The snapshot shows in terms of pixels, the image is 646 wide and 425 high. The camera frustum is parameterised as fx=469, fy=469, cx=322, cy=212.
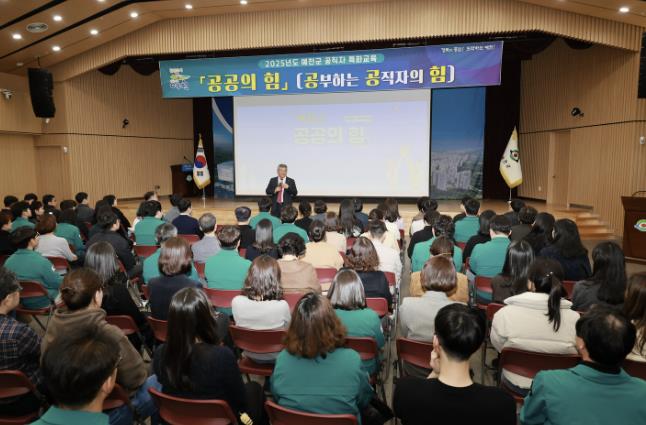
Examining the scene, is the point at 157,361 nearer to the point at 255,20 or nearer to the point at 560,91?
the point at 255,20

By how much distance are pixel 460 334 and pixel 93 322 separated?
1.76 m

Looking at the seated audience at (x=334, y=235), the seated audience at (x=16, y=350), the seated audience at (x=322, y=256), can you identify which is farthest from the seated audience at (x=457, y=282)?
the seated audience at (x=16, y=350)

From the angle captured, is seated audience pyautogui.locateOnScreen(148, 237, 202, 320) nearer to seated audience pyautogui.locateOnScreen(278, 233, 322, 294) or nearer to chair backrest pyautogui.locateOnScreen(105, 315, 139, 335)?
chair backrest pyautogui.locateOnScreen(105, 315, 139, 335)

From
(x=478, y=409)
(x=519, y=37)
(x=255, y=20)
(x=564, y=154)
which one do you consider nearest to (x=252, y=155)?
(x=255, y=20)

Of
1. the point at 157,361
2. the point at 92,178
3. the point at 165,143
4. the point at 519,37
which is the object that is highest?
the point at 519,37

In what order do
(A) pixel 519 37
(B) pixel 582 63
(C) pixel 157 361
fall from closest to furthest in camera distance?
1. (C) pixel 157 361
2. (A) pixel 519 37
3. (B) pixel 582 63

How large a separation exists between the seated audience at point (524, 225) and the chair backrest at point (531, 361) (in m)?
2.84

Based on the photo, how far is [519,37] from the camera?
9.91 m

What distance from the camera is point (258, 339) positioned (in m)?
2.86

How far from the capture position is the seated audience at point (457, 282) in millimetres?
3256

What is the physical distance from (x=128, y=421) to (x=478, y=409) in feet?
5.52

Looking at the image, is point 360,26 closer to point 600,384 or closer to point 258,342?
point 258,342

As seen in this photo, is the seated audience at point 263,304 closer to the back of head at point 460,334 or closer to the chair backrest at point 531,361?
the chair backrest at point 531,361

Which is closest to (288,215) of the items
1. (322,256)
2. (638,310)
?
(322,256)
